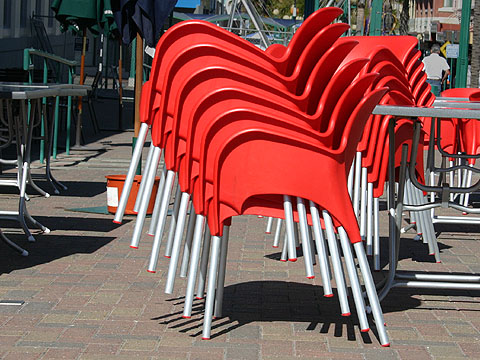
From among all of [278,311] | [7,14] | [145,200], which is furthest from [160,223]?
[7,14]

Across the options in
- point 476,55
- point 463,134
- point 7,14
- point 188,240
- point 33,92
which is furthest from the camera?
point 7,14

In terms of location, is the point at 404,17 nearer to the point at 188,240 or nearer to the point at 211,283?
the point at 188,240

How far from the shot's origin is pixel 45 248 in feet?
23.1

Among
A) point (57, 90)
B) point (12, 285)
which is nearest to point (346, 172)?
point (12, 285)

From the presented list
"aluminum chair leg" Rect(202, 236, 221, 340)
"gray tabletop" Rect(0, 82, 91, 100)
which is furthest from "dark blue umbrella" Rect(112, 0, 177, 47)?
"aluminum chair leg" Rect(202, 236, 221, 340)

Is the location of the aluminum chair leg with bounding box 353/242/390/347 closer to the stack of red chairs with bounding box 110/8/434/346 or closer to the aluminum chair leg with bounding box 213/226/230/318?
the stack of red chairs with bounding box 110/8/434/346

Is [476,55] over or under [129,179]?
over

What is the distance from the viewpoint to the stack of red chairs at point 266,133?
4695 millimetres

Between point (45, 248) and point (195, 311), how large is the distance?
6.59 ft

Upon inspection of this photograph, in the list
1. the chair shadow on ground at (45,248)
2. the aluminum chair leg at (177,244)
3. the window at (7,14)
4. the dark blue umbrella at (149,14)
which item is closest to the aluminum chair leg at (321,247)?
the aluminum chair leg at (177,244)

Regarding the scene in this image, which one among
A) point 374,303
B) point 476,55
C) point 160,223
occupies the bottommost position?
point 374,303

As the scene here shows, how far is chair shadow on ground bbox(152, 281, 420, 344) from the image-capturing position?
5.11 meters

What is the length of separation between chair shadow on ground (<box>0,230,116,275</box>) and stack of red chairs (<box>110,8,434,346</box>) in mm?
1856

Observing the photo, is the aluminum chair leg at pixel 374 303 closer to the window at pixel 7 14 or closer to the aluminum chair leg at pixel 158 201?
the aluminum chair leg at pixel 158 201
